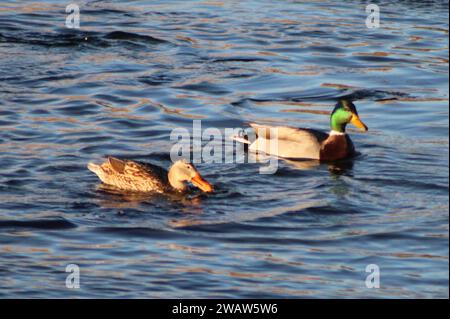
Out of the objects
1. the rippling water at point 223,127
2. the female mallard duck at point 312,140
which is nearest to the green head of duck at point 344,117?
the female mallard duck at point 312,140

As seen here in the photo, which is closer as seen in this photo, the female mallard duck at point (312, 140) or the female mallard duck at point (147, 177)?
the female mallard duck at point (147, 177)

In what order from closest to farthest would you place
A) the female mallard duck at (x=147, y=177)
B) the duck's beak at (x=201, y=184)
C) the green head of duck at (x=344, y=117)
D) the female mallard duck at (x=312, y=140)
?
1. the duck's beak at (x=201, y=184)
2. the female mallard duck at (x=147, y=177)
3. the female mallard duck at (x=312, y=140)
4. the green head of duck at (x=344, y=117)

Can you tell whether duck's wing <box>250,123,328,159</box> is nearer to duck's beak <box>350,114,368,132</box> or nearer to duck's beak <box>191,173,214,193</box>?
duck's beak <box>350,114,368,132</box>

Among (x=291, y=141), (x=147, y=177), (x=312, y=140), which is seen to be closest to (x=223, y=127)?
(x=291, y=141)

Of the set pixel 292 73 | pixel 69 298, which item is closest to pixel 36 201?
pixel 69 298

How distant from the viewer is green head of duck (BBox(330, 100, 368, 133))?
48.9 ft

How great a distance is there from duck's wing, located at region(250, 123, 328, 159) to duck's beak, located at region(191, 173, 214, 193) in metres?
2.22

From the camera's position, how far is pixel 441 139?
15.1 metres

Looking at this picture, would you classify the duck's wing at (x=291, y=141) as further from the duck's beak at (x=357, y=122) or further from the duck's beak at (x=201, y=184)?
the duck's beak at (x=201, y=184)

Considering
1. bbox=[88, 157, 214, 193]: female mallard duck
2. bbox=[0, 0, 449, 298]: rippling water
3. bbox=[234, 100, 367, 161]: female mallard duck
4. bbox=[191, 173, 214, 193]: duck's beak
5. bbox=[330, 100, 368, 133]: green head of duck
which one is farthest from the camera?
bbox=[330, 100, 368, 133]: green head of duck

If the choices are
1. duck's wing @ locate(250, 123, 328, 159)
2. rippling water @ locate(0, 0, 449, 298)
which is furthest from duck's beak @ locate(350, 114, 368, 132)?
duck's wing @ locate(250, 123, 328, 159)

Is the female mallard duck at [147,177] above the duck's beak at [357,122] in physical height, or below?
below

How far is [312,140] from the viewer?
14.7 meters

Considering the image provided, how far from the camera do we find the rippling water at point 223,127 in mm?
10297
